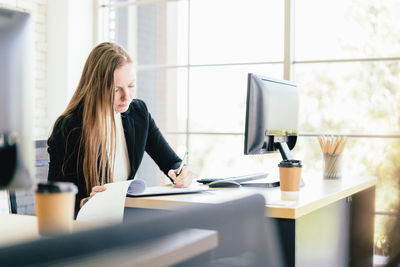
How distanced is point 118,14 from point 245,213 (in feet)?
15.1

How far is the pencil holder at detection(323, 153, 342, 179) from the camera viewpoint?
250 centimetres

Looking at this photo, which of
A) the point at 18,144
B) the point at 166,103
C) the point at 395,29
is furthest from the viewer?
the point at 166,103

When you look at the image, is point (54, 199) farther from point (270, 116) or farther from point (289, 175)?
point (270, 116)

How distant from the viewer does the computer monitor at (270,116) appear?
A: 6.33ft

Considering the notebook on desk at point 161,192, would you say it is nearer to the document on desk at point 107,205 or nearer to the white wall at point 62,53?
the document on desk at point 107,205

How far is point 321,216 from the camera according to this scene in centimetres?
204

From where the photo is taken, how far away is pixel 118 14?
15.9 ft

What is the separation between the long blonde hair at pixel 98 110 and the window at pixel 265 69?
211 centimetres

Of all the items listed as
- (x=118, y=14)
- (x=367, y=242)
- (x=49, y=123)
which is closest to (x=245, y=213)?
(x=367, y=242)

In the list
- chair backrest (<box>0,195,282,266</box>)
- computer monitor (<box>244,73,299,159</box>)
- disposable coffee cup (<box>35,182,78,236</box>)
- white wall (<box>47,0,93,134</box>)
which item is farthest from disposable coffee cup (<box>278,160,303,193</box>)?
white wall (<box>47,0,93,134</box>)

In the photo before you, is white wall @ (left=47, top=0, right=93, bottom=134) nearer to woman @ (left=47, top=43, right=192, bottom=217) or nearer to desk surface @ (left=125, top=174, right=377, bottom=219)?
woman @ (left=47, top=43, right=192, bottom=217)

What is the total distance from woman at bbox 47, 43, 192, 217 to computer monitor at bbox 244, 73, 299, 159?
28cm

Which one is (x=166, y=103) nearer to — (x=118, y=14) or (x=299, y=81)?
(x=118, y=14)

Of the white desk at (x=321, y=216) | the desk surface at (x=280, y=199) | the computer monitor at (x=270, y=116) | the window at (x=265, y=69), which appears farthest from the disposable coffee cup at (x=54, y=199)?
the window at (x=265, y=69)
